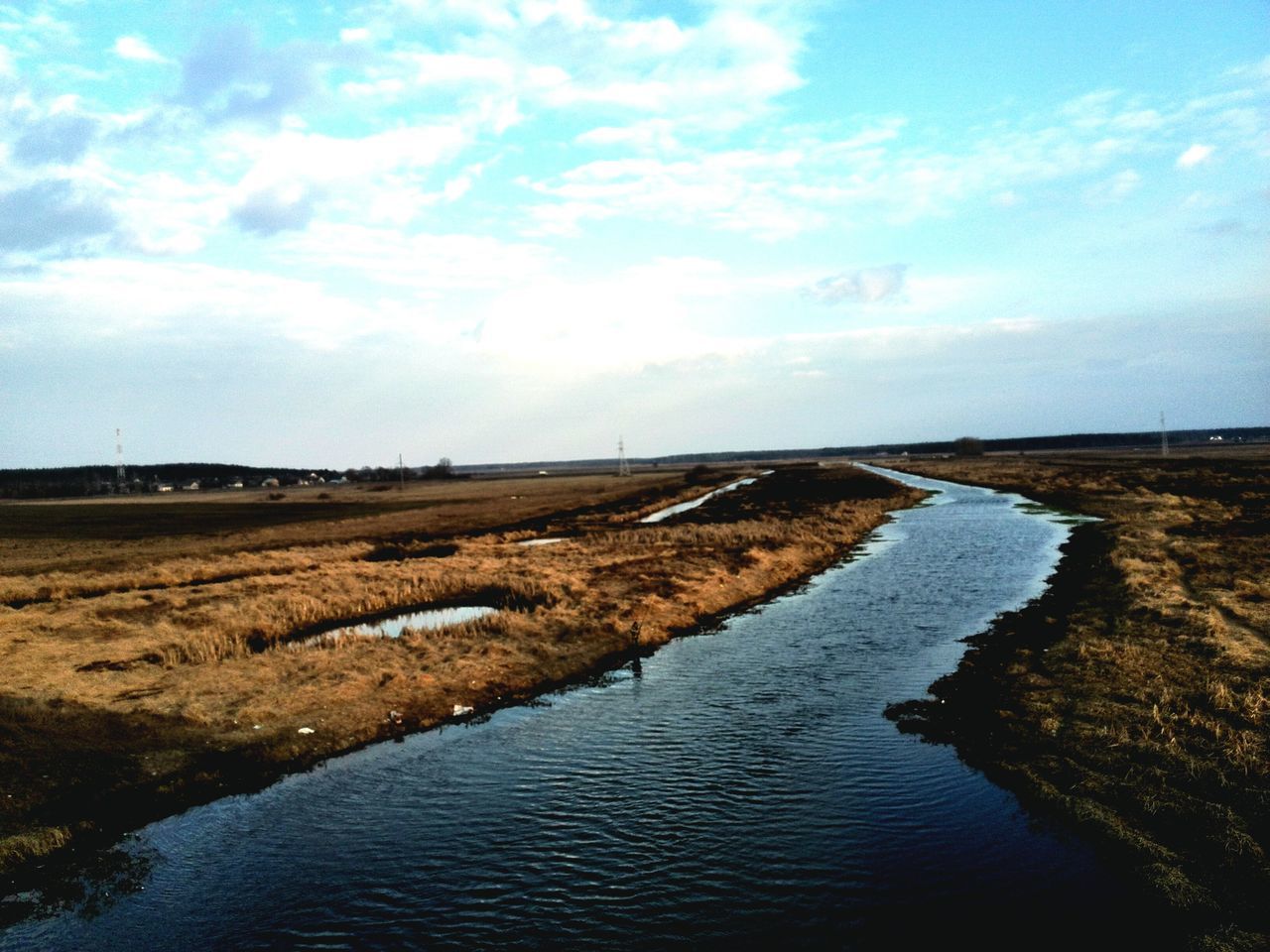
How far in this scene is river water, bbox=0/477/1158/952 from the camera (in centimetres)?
1170

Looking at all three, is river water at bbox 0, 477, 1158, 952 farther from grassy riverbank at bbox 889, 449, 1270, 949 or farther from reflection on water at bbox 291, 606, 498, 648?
reflection on water at bbox 291, 606, 498, 648

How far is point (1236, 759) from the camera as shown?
14.8 metres

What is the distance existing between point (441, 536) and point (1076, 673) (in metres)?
52.6

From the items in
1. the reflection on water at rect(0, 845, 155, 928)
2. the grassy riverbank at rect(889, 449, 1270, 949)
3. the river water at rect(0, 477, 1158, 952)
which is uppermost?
the grassy riverbank at rect(889, 449, 1270, 949)

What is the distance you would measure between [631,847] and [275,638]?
20475 mm

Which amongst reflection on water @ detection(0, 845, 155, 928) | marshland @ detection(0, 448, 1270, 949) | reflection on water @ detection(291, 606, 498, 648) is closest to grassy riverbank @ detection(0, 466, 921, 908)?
marshland @ detection(0, 448, 1270, 949)

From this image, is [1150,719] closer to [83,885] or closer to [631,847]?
[631,847]

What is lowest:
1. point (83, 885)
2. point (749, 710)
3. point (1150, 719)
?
point (749, 710)

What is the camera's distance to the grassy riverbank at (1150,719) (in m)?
11.9

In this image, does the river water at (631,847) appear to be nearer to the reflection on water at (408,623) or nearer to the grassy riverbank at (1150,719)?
the grassy riverbank at (1150,719)

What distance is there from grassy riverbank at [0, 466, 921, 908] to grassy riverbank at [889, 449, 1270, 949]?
12165 mm

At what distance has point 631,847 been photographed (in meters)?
14.0

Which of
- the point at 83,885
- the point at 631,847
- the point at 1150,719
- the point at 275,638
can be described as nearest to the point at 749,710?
the point at 631,847

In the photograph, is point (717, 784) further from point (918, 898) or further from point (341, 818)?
point (341, 818)
